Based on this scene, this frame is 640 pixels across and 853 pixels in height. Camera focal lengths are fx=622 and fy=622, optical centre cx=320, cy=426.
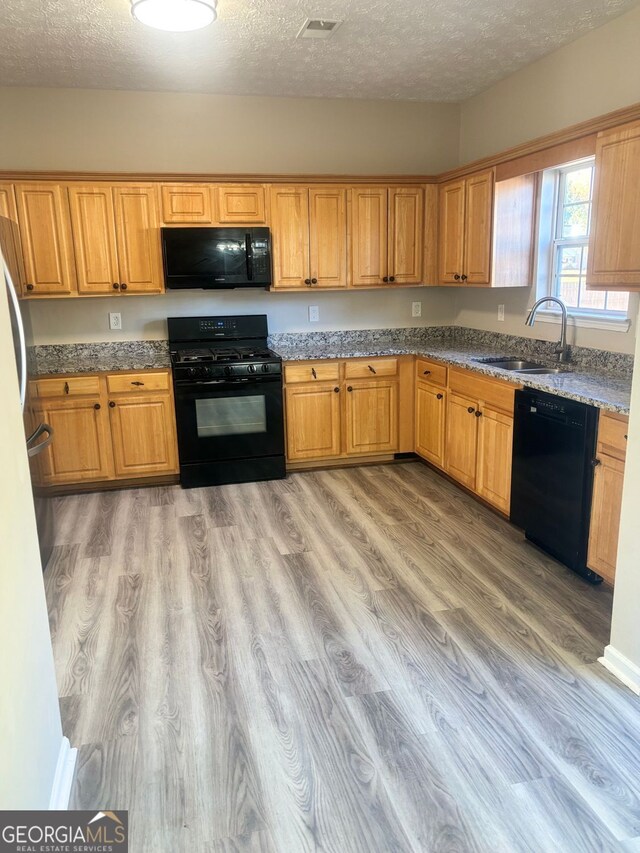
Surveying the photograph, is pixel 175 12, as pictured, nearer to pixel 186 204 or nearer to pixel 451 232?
pixel 186 204

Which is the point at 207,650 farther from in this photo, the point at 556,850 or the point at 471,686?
the point at 556,850

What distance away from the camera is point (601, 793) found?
1771 mm

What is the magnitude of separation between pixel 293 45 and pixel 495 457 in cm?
266

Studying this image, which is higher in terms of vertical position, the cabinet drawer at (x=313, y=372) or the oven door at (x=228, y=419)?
the cabinet drawer at (x=313, y=372)

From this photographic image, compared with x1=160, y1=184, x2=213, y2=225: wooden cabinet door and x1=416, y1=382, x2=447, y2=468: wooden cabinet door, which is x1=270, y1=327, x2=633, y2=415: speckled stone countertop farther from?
x1=160, y1=184, x2=213, y2=225: wooden cabinet door

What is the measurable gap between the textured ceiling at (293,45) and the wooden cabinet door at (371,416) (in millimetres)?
2120

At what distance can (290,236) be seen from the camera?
4566mm

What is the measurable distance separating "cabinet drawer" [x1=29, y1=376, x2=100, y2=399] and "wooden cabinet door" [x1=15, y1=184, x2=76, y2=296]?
613 mm

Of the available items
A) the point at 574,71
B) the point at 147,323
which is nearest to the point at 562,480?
the point at 574,71

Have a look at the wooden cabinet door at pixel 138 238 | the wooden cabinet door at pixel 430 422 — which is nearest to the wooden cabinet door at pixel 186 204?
the wooden cabinet door at pixel 138 238

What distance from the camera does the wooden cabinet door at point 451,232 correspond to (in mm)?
4434

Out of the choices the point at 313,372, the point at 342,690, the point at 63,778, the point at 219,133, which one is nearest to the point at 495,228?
the point at 313,372

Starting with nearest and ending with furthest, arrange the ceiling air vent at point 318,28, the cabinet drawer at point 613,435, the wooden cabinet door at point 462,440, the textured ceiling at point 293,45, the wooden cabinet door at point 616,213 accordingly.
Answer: the cabinet drawer at point 613,435
the wooden cabinet door at point 616,213
the textured ceiling at point 293,45
the ceiling air vent at point 318,28
the wooden cabinet door at point 462,440

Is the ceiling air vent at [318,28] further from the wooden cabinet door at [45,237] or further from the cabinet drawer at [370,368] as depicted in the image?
the cabinet drawer at [370,368]
